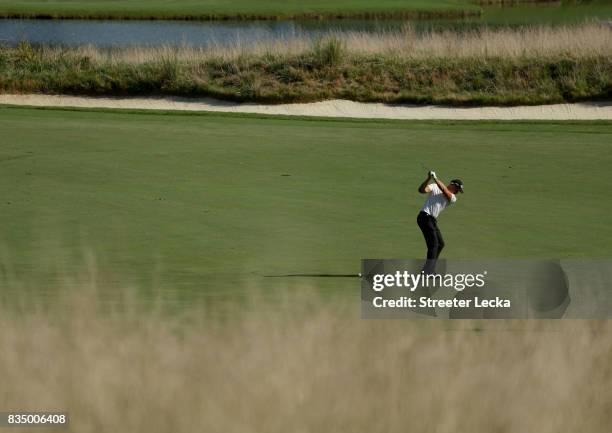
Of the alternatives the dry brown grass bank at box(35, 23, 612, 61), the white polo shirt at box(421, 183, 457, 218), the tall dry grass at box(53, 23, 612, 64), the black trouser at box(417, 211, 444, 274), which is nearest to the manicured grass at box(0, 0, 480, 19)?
the dry brown grass bank at box(35, 23, 612, 61)

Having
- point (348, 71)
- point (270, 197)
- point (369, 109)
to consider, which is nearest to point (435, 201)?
point (270, 197)

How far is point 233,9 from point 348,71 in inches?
1340

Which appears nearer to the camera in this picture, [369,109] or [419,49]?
[369,109]

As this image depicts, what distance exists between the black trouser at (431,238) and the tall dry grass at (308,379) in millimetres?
2926

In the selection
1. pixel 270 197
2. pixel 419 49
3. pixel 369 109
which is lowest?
pixel 369 109

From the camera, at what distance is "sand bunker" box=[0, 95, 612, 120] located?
28.3m

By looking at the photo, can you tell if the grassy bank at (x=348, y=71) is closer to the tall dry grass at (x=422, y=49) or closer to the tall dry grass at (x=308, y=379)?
the tall dry grass at (x=422, y=49)

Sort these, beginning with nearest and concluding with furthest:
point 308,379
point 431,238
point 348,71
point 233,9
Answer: point 308,379, point 431,238, point 348,71, point 233,9

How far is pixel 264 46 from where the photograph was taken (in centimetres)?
3359

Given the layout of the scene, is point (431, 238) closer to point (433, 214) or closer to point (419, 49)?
point (433, 214)

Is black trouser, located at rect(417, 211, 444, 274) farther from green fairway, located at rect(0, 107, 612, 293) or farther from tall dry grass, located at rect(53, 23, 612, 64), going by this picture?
tall dry grass, located at rect(53, 23, 612, 64)

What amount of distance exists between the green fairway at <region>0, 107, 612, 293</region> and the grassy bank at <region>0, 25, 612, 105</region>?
26.9ft

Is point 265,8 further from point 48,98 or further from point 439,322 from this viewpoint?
point 439,322

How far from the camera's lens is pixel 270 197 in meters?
13.8
